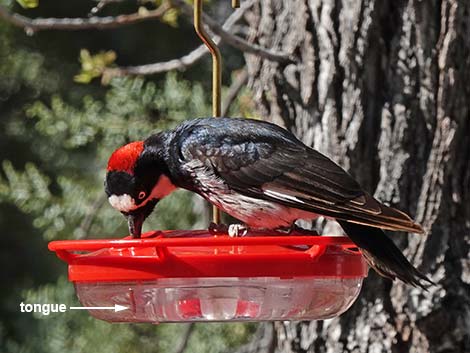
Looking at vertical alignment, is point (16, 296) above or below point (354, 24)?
below

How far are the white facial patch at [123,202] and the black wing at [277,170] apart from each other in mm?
214

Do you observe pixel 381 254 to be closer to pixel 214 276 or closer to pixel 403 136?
pixel 214 276

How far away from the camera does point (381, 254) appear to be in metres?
3.25

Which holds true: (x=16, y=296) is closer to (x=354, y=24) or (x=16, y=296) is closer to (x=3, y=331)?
(x=3, y=331)

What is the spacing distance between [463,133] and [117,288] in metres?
1.65

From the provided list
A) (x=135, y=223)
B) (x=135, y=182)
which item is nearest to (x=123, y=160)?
(x=135, y=182)

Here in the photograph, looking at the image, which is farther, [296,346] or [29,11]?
[29,11]

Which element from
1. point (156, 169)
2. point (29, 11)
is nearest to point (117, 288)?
point (156, 169)

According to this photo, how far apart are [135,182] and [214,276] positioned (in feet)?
1.53

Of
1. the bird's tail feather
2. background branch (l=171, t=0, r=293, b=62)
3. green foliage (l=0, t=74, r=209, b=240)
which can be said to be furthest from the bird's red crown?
green foliage (l=0, t=74, r=209, b=240)

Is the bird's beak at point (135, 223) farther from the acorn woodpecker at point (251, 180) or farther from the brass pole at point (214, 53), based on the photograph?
the brass pole at point (214, 53)

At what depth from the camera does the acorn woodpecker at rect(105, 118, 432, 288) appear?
3264mm

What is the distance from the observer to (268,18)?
15.5 feet

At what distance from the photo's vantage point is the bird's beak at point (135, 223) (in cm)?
339
